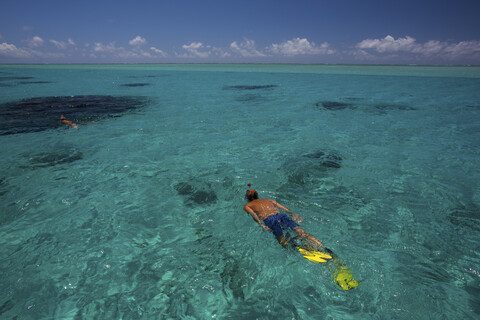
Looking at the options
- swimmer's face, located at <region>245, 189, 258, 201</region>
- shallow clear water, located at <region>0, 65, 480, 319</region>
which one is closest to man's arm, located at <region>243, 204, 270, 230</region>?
shallow clear water, located at <region>0, 65, 480, 319</region>

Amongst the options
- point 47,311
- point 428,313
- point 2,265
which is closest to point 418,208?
point 428,313

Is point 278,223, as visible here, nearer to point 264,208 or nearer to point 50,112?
point 264,208

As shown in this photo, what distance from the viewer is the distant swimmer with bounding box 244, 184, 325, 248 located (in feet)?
18.4

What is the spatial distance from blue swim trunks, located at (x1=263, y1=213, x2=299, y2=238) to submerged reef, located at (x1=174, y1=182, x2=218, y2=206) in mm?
2272

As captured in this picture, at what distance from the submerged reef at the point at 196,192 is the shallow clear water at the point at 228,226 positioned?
2.6 inches

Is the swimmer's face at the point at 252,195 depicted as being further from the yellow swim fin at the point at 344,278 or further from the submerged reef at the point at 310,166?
the yellow swim fin at the point at 344,278

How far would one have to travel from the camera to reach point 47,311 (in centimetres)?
424

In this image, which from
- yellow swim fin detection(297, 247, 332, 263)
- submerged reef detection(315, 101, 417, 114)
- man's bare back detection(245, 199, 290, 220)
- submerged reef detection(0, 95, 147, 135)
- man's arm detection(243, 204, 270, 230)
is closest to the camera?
yellow swim fin detection(297, 247, 332, 263)

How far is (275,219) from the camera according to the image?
6.05 meters

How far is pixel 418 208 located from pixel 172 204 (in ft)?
24.7

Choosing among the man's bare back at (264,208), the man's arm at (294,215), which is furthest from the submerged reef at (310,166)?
the man's bare back at (264,208)

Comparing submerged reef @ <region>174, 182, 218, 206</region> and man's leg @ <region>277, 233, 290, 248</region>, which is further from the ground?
man's leg @ <region>277, 233, 290, 248</region>

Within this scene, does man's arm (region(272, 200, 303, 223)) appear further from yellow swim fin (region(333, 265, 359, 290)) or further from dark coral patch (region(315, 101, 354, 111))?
dark coral patch (region(315, 101, 354, 111))

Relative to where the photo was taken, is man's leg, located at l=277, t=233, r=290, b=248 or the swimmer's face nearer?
man's leg, located at l=277, t=233, r=290, b=248
